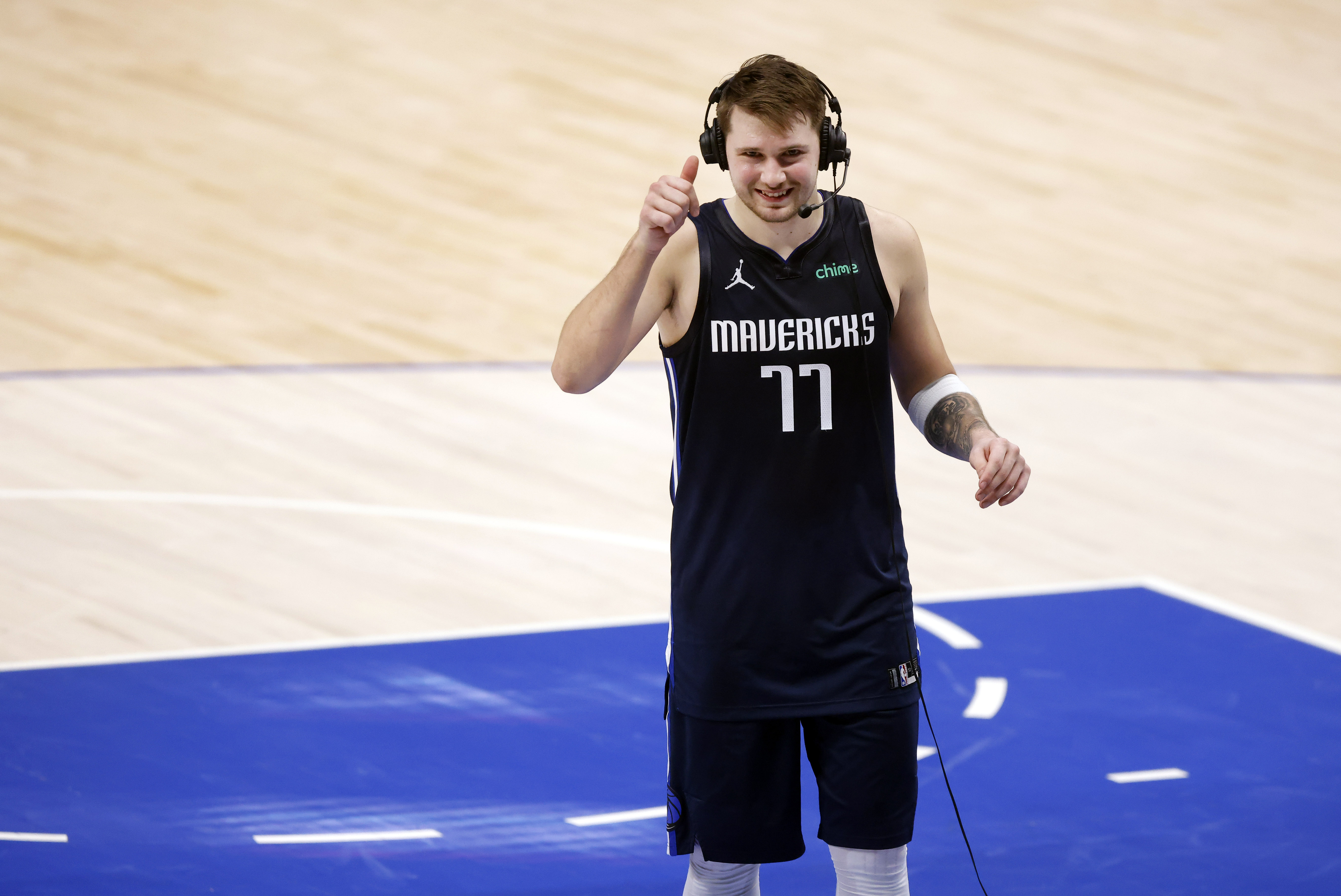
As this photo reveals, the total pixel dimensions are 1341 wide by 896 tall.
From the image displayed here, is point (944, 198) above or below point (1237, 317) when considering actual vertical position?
above

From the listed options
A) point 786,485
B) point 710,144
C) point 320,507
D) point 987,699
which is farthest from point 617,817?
point 320,507

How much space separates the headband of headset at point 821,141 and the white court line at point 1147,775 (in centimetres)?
248

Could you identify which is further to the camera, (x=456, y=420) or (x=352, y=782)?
(x=456, y=420)

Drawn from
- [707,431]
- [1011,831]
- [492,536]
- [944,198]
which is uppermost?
[944,198]

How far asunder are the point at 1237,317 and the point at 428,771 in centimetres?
744

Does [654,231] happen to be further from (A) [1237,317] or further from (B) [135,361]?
(A) [1237,317]

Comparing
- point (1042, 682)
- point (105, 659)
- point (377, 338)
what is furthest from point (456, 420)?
point (1042, 682)

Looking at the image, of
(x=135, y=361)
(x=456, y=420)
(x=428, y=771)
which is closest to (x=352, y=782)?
(x=428, y=771)

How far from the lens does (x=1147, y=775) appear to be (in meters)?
4.77

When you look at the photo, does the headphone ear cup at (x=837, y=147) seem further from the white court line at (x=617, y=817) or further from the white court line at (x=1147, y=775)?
the white court line at (x=1147, y=775)

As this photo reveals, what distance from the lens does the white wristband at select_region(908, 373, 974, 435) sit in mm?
2986

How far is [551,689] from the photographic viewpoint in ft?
17.7

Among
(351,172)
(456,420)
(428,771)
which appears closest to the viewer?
(428,771)

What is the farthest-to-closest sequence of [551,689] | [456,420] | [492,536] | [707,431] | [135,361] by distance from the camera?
[135,361]
[456,420]
[492,536]
[551,689]
[707,431]
